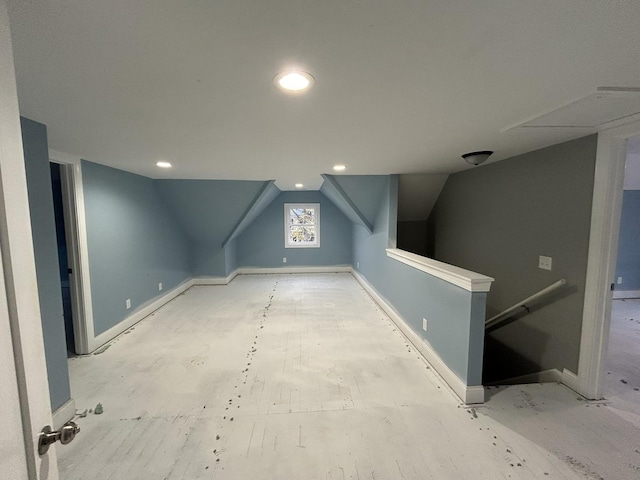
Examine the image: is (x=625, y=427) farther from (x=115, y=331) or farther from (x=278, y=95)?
(x=115, y=331)

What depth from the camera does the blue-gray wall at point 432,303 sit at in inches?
72.7

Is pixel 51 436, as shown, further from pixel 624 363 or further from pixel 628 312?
pixel 628 312

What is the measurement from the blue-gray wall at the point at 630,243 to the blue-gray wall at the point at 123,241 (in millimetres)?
7196

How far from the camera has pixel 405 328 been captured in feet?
9.65

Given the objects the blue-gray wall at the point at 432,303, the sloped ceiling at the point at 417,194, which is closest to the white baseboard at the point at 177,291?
the blue-gray wall at the point at 432,303

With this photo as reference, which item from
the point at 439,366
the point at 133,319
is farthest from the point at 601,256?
the point at 133,319

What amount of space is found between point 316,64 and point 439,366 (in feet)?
7.70

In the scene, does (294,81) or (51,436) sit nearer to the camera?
(51,436)

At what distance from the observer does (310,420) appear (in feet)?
5.65

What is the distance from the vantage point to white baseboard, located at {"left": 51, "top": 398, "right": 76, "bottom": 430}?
1.70m

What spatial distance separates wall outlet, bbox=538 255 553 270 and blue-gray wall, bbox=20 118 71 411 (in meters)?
3.77

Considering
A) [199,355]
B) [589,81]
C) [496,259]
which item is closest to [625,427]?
[496,259]

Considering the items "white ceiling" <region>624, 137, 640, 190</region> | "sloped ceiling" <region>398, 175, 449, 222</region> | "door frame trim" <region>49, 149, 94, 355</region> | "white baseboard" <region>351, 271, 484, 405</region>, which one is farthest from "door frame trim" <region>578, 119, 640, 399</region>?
"door frame trim" <region>49, 149, 94, 355</region>

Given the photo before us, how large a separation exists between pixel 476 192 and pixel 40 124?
395 centimetres
